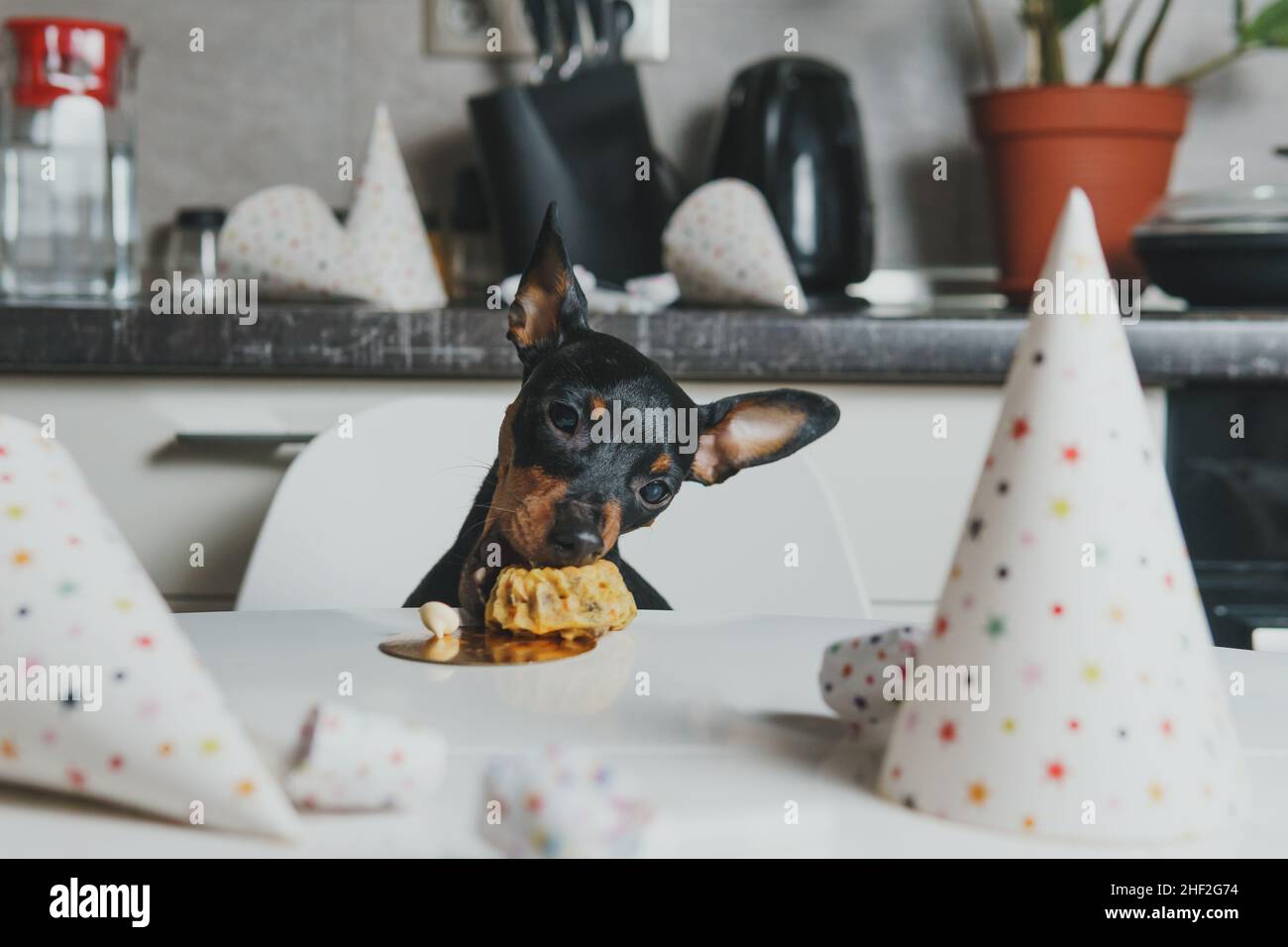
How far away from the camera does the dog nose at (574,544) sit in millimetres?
693

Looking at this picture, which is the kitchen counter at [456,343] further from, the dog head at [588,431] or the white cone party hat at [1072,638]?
the white cone party hat at [1072,638]

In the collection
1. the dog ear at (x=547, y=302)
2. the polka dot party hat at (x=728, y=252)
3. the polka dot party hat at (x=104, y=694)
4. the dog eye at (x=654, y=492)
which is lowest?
the polka dot party hat at (x=104, y=694)

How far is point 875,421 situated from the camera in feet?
4.60

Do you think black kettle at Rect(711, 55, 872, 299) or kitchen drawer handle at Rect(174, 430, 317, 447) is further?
black kettle at Rect(711, 55, 872, 299)

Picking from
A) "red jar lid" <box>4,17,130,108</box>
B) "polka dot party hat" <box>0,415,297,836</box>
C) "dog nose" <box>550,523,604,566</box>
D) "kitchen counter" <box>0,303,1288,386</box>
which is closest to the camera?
"polka dot party hat" <box>0,415,297,836</box>

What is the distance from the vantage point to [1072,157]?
1761 mm

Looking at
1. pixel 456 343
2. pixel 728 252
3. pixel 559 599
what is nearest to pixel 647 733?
pixel 559 599

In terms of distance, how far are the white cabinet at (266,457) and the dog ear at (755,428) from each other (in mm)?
605

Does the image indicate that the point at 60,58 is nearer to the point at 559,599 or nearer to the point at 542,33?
the point at 542,33

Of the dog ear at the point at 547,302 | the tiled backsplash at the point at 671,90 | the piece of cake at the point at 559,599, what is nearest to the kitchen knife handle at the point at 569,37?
the tiled backsplash at the point at 671,90

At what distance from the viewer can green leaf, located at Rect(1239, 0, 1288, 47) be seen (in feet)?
5.76

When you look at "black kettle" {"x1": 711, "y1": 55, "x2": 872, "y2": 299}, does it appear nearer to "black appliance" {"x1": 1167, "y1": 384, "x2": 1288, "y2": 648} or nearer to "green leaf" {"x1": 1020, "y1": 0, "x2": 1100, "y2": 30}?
"green leaf" {"x1": 1020, "y1": 0, "x2": 1100, "y2": 30}

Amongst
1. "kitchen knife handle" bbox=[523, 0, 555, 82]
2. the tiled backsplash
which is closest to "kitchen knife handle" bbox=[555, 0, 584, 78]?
"kitchen knife handle" bbox=[523, 0, 555, 82]
